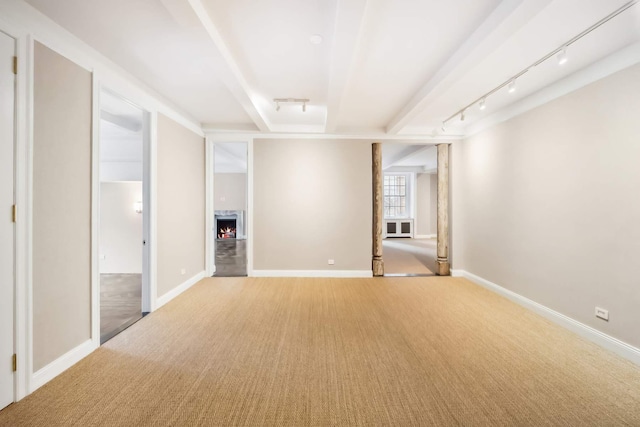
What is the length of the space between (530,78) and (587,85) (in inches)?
19.1

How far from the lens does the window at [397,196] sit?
10.7m

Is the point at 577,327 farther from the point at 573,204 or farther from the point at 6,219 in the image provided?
the point at 6,219

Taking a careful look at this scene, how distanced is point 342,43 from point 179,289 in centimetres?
373

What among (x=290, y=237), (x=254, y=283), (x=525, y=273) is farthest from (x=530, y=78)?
(x=254, y=283)

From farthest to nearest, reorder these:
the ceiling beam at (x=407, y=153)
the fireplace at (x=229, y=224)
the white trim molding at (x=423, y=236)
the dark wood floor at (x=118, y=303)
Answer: the white trim molding at (x=423, y=236) < the fireplace at (x=229, y=224) < the ceiling beam at (x=407, y=153) < the dark wood floor at (x=118, y=303)

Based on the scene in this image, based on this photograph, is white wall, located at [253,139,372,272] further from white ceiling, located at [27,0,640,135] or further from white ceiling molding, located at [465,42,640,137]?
white ceiling molding, located at [465,42,640,137]

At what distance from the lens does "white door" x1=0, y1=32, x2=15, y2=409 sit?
5.41 feet

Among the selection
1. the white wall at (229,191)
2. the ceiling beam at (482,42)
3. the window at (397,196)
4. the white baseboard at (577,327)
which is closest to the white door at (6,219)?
the ceiling beam at (482,42)

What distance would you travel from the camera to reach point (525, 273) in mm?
3400

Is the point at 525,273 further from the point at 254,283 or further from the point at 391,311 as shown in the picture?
the point at 254,283

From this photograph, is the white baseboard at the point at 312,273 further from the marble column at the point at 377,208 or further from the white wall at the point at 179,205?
the white wall at the point at 179,205

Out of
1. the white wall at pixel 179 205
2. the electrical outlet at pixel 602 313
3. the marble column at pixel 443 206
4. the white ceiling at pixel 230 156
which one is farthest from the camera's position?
the white ceiling at pixel 230 156

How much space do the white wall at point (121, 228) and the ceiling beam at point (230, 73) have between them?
2.99 m

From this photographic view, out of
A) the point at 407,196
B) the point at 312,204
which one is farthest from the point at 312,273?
the point at 407,196
